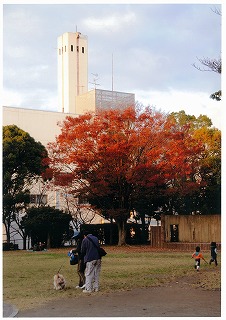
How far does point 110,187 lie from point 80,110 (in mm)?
17542

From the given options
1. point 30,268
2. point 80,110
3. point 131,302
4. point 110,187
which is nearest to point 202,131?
point 110,187

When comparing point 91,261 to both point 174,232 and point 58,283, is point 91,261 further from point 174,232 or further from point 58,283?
point 174,232

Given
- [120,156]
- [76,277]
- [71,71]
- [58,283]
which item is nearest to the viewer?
[58,283]

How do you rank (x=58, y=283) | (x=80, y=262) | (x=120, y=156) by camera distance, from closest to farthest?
(x=80, y=262)
(x=58, y=283)
(x=120, y=156)

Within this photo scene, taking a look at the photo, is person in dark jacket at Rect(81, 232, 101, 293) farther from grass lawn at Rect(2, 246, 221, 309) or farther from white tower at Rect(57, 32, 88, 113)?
white tower at Rect(57, 32, 88, 113)

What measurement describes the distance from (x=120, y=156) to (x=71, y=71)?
872 inches

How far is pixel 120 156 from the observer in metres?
31.2

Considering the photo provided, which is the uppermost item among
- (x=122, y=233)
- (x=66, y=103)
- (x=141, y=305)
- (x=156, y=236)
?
(x=66, y=103)

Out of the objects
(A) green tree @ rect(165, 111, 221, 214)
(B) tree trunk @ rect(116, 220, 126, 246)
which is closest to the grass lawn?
(B) tree trunk @ rect(116, 220, 126, 246)

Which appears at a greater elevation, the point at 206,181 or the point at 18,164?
the point at 18,164

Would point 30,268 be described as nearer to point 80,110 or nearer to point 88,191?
point 88,191

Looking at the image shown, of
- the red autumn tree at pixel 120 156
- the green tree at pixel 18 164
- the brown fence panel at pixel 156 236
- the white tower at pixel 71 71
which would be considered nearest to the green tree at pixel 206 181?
the red autumn tree at pixel 120 156

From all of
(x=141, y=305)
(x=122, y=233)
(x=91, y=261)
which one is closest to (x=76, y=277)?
(x=91, y=261)

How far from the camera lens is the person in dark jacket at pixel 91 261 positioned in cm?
1264
